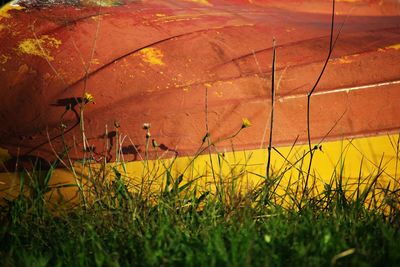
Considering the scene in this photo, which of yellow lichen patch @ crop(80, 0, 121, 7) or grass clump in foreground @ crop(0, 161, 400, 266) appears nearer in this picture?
grass clump in foreground @ crop(0, 161, 400, 266)

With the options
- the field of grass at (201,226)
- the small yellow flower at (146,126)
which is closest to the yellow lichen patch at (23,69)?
the field of grass at (201,226)

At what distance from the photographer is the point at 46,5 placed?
2.21 m

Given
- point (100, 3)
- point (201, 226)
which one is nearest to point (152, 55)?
point (100, 3)

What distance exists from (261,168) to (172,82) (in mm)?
403

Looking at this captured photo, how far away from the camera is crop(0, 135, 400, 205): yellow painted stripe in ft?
6.40

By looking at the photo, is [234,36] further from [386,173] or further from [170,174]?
[386,173]

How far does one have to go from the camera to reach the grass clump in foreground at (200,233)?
56.4 inches

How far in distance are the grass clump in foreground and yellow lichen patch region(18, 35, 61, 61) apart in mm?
477

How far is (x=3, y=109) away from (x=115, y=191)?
0.44 metres

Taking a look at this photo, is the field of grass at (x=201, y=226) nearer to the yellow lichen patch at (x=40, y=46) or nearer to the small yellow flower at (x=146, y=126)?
the small yellow flower at (x=146, y=126)

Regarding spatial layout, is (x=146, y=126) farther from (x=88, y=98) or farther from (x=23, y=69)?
(x=23, y=69)

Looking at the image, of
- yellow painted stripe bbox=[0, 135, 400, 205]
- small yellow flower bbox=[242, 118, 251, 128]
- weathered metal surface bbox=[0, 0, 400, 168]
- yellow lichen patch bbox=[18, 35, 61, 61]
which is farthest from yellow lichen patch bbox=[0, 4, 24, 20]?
small yellow flower bbox=[242, 118, 251, 128]

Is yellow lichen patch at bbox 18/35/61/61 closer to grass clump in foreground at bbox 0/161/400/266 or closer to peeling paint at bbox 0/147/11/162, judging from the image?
peeling paint at bbox 0/147/11/162

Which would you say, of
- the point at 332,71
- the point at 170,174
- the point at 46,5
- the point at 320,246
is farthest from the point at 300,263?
the point at 46,5
